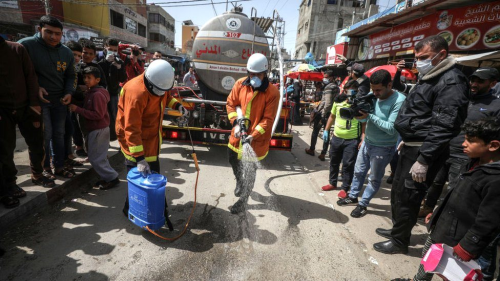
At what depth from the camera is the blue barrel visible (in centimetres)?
225

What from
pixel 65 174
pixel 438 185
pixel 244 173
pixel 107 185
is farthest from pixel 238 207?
pixel 438 185

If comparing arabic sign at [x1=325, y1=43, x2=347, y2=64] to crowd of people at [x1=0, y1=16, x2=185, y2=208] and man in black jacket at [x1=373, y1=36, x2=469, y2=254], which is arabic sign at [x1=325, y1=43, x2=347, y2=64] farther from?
crowd of people at [x1=0, y1=16, x2=185, y2=208]

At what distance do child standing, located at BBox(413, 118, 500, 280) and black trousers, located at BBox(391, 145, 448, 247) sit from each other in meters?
0.39

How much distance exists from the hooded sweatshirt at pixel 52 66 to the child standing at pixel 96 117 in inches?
11.4

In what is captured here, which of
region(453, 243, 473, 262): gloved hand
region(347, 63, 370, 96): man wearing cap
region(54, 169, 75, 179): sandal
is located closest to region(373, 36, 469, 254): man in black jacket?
region(453, 243, 473, 262): gloved hand

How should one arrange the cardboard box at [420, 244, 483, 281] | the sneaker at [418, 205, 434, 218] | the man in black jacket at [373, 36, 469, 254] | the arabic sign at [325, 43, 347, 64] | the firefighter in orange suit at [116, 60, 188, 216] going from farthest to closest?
the arabic sign at [325, 43, 347, 64] < the sneaker at [418, 205, 434, 218] < the firefighter in orange suit at [116, 60, 188, 216] < the man in black jacket at [373, 36, 469, 254] < the cardboard box at [420, 244, 483, 281]

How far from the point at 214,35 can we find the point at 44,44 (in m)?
2.70

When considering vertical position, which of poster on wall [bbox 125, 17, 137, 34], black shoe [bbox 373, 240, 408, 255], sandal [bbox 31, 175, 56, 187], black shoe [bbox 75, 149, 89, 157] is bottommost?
Answer: black shoe [bbox 373, 240, 408, 255]

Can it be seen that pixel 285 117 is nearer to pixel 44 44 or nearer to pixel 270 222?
pixel 270 222

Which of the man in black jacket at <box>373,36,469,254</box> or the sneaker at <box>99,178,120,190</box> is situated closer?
the man in black jacket at <box>373,36,469,254</box>

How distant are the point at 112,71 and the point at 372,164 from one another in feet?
15.8

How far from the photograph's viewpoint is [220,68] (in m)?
4.83

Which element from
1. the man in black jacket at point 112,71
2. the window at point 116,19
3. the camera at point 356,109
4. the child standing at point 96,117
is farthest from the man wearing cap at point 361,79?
the window at point 116,19

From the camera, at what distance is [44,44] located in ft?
9.57
